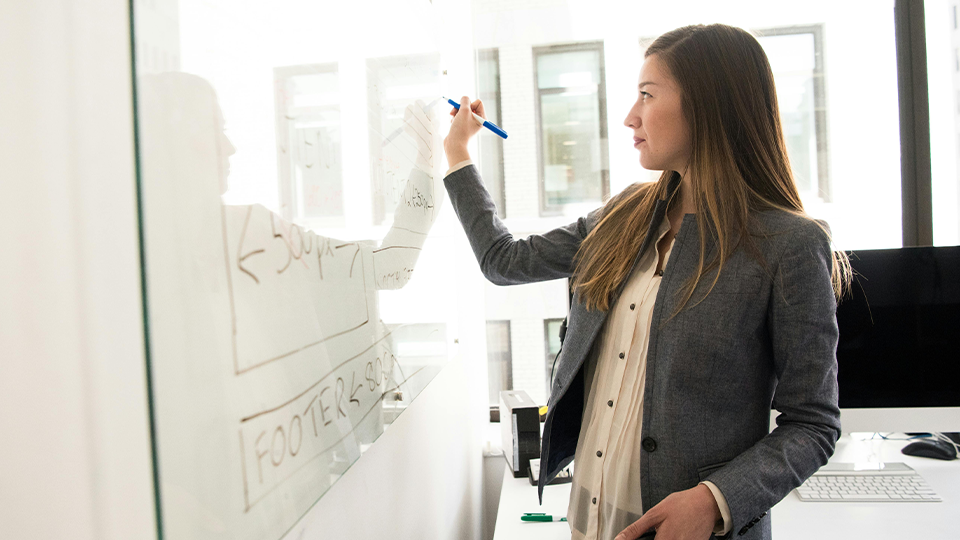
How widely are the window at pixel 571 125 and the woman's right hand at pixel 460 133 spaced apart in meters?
1.06

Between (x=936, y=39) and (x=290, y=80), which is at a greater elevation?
(x=936, y=39)

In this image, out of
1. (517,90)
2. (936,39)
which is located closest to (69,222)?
(517,90)

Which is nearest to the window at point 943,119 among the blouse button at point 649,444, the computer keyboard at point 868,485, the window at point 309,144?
the computer keyboard at point 868,485

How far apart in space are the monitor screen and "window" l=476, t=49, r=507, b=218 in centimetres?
126

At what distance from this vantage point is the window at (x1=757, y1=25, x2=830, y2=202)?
2264 mm

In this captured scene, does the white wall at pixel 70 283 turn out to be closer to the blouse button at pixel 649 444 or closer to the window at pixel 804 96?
the blouse button at pixel 649 444

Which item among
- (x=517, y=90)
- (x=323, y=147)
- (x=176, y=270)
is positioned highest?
(x=517, y=90)

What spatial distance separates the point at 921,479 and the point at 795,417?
101cm

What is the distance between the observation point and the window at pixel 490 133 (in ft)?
7.63

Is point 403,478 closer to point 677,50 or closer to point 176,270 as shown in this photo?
point 176,270

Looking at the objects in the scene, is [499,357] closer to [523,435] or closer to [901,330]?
[523,435]

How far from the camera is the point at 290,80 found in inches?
23.8

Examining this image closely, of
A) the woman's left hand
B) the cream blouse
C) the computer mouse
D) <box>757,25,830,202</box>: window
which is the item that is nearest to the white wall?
the woman's left hand

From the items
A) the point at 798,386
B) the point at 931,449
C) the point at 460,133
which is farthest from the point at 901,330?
the point at 460,133
